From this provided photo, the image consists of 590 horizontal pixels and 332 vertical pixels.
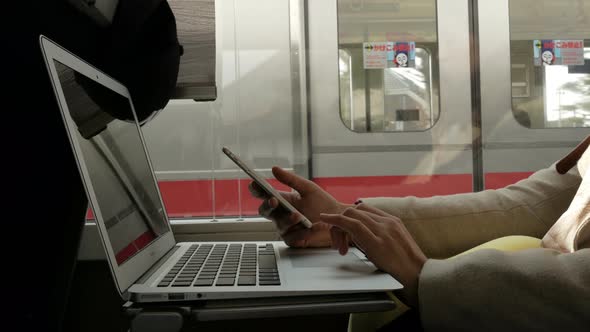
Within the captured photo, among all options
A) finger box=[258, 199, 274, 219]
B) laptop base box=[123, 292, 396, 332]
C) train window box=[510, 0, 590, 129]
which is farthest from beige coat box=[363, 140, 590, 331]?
train window box=[510, 0, 590, 129]

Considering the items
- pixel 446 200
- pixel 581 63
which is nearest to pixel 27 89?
pixel 446 200

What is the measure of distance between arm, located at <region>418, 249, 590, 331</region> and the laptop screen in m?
0.44

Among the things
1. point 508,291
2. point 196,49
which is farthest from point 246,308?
point 196,49

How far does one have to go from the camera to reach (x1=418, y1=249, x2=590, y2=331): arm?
661 millimetres

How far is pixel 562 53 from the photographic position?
2.27 m

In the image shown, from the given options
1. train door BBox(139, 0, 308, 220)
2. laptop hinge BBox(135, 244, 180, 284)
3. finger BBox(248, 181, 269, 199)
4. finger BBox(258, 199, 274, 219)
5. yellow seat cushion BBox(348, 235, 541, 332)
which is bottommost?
yellow seat cushion BBox(348, 235, 541, 332)

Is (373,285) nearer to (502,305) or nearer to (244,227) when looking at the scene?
(502,305)

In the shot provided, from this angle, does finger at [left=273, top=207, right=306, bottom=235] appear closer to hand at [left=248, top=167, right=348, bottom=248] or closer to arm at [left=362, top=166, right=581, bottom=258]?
hand at [left=248, top=167, right=348, bottom=248]

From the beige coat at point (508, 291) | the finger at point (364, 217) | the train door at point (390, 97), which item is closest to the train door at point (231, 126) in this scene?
the train door at point (390, 97)

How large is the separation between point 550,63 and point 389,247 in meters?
1.89

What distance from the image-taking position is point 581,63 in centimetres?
227

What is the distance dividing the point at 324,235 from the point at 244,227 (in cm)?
81

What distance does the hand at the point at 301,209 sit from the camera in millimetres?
1190

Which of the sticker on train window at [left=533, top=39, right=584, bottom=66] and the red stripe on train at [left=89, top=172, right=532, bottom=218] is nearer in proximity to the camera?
the red stripe on train at [left=89, top=172, right=532, bottom=218]
